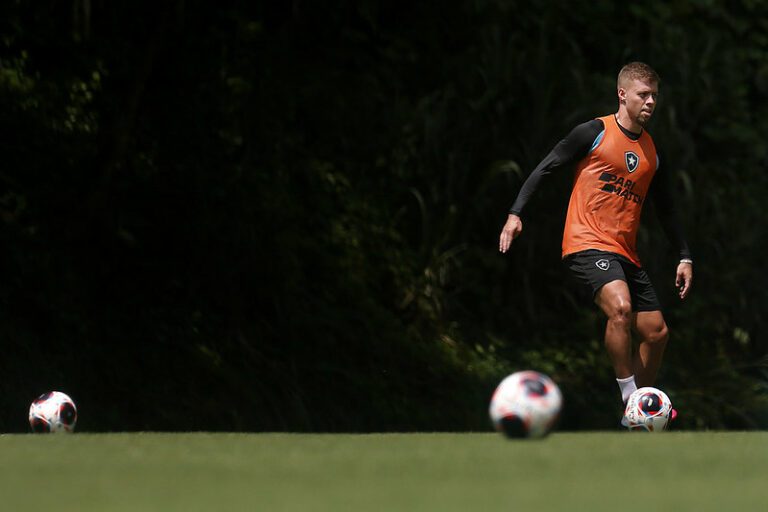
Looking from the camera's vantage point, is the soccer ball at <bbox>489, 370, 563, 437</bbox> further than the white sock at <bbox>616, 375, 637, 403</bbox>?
No

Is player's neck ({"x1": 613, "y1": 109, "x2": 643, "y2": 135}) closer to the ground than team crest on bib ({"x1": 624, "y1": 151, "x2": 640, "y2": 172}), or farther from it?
farther from it

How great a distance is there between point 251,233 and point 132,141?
132 centimetres

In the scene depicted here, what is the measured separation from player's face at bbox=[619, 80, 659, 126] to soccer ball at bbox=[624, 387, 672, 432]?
1691 millimetres

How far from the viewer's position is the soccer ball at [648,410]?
8414 millimetres

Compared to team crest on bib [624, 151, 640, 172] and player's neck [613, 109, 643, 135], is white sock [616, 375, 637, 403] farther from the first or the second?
player's neck [613, 109, 643, 135]

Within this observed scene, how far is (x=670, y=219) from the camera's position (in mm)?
9477

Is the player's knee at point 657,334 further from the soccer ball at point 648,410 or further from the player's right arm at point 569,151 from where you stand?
the player's right arm at point 569,151

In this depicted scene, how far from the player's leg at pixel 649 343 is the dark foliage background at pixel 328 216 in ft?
13.0

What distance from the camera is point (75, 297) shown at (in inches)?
484

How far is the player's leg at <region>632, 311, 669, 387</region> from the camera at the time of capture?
901cm

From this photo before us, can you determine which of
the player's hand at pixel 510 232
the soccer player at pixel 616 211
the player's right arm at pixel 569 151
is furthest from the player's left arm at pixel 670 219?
the player's hand at pixel 510 232

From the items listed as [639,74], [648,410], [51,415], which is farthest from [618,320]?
[51,415]

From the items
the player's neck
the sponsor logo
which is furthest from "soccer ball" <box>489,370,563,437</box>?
the player's neck

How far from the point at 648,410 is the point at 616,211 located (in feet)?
4.18
